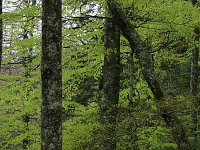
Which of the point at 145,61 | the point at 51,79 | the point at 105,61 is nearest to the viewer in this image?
the point at 51,79

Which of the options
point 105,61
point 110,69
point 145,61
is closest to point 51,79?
point 145,61

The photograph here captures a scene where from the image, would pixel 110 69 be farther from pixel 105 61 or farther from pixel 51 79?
pixel 51 79

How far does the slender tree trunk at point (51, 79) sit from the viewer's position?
5.11 meters

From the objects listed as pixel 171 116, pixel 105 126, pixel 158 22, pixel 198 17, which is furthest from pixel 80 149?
pixel 198 17

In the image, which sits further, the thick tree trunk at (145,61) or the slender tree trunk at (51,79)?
the thick tree trunk at (145,61)

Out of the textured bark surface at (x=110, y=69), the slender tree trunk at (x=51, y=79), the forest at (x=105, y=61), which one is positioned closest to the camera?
the slender tree trunk at (x=51, y=79)

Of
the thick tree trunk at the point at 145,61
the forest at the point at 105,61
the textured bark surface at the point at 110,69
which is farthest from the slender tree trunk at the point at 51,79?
the textured bark surface at the point at 110,69

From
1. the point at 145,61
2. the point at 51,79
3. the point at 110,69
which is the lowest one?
the point at 51,79

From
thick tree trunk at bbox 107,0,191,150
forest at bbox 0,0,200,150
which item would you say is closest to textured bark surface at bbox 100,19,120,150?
forest at bbox 0,0,200,150

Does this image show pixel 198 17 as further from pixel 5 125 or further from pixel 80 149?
pixel 5 125

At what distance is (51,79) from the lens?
516 centimetres

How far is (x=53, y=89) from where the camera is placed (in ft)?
16.9

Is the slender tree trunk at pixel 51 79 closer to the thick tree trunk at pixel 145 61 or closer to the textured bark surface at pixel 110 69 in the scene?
the thick tree trunk at pixel 145 61

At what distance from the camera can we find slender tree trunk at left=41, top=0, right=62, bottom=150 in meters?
5.11
